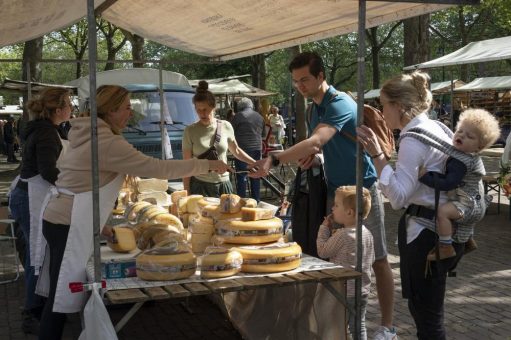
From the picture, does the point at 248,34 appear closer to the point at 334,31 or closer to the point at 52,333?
the point at 334,31

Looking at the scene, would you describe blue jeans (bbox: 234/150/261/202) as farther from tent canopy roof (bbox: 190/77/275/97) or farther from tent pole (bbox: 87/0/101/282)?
tent canopy roof (bbox: 190/77/275/97)

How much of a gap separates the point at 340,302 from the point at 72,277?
1569 millimetres

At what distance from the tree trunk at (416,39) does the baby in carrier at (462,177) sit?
14692mm

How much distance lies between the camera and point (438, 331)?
3.39 m

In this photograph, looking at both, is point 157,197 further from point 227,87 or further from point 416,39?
point 227,87

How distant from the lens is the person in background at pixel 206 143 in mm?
6316

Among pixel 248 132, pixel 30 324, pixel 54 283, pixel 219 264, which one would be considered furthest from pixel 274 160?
pixel 248 132

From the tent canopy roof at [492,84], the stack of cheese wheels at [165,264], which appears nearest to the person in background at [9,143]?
the tent canopy roof at [492,84]

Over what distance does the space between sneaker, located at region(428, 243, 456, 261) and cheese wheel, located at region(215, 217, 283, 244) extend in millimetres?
947

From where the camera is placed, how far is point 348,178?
434cm

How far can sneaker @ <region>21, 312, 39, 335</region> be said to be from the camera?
5.28m

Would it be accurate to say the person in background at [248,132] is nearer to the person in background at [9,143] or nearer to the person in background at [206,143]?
the person in background at [206,143]

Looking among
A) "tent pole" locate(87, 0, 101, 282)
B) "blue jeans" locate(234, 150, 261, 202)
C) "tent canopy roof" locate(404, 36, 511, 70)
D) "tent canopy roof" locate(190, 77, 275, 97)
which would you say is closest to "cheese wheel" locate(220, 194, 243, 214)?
"tent pole" locate(87, 0, 101, 282)

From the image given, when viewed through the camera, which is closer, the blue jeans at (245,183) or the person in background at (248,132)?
the blue jeans at (245,183)
